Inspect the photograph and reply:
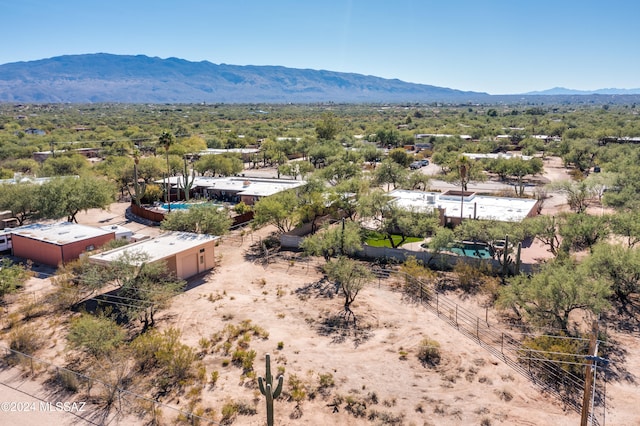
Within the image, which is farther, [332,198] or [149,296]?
[332,198]

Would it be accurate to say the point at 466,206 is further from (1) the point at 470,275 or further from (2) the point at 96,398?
(2) the point at 96,398

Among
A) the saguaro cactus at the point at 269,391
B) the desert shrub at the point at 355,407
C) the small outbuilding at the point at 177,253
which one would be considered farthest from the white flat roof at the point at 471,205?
the saguaro cactus at the point at 269,391

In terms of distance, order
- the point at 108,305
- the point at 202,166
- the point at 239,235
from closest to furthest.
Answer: the point at 108,305
the point at 239,235
the point at 202,166

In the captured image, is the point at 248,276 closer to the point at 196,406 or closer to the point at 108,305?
the point at 108,305

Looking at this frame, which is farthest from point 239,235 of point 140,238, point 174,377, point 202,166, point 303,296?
point 202,166

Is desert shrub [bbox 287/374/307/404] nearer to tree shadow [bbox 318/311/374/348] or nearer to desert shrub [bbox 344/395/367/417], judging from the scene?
desert shrub [bbox 344/395/367/417]

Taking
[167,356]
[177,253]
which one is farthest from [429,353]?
[177,253]

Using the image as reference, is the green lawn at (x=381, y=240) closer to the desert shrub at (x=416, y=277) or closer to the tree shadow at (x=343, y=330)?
the desert shrub at (x=416, y=277)
